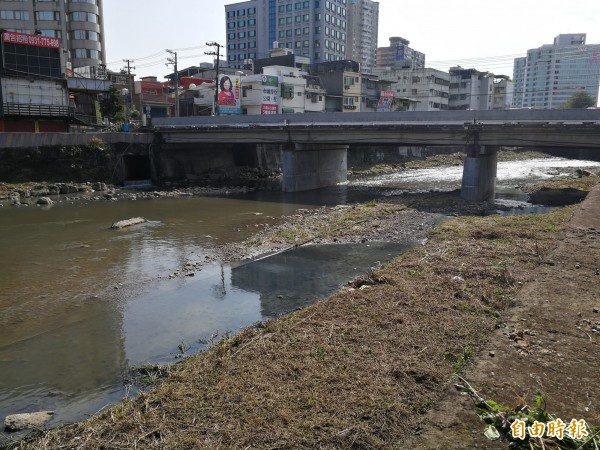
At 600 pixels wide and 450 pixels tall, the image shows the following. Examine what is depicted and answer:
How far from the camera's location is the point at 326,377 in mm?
7352

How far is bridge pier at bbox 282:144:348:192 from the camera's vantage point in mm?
40562

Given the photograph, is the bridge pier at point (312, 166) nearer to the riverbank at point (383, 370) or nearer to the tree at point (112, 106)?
the riverbank at point (383, 370)

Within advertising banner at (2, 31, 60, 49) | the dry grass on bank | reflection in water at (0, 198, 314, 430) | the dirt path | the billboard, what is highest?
advertising banner at (2, 31, 60, 49)

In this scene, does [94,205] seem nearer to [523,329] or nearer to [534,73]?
[523,329]

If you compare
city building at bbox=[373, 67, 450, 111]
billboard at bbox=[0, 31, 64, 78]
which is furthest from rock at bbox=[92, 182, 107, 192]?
city building at bbox=[373, 67, 450, 111]

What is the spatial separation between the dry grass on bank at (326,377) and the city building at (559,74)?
361 feet

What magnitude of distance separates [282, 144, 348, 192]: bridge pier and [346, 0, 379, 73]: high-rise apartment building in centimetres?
10010

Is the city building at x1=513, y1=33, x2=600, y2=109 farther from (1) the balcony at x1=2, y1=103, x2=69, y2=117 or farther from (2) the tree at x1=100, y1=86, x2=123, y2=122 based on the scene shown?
(1) the balcony at x1=2, y1=103, x2=69, y2=117

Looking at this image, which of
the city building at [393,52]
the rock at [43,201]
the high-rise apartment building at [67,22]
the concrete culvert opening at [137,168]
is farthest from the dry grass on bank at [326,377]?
the city building at [393,52]

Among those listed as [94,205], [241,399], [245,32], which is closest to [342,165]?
[94,205]

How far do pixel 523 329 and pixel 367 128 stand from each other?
1167 inches

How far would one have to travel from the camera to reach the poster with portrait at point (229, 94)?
62125 mm

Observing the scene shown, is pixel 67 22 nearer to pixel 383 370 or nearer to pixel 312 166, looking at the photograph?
pixel 312 166

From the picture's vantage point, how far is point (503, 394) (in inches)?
249
